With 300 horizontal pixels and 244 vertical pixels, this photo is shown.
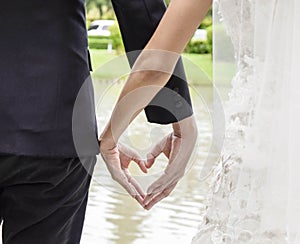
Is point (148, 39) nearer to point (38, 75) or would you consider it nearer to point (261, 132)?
point (38, 75)

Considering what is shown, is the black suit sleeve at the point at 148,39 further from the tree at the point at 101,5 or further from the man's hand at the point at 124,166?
the tree at the point at 101,5

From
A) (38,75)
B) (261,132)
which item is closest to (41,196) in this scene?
(38,75)

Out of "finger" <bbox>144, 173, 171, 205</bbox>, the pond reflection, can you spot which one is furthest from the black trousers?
the pond reflection

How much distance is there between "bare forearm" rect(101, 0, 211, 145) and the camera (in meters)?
1.26

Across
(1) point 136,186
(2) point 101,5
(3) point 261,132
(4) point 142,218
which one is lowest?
(2) point 101,5

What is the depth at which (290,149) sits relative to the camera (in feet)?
4.10

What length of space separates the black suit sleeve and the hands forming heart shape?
4cm

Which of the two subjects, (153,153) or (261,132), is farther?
(153,153)

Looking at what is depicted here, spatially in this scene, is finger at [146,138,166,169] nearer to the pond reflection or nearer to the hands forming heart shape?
the hands forming heart shape

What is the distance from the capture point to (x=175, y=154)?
1.57m

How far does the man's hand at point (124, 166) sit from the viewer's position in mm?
1559

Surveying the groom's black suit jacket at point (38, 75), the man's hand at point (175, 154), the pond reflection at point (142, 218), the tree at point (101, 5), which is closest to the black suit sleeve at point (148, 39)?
the man's hand at point (175, 154)

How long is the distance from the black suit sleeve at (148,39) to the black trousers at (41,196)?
188 mm

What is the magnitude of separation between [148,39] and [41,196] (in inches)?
14.0
